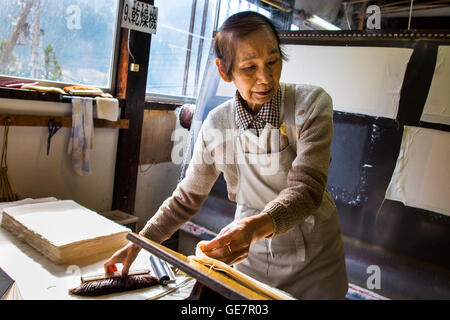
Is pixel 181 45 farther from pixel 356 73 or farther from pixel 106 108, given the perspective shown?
pixel 356 73

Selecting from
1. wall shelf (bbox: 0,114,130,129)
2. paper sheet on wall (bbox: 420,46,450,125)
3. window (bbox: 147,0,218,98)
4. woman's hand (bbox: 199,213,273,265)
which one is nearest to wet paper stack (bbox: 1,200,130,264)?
woman's hand (bbox: 199,213,273,265)

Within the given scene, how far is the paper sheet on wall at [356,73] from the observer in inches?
90.9

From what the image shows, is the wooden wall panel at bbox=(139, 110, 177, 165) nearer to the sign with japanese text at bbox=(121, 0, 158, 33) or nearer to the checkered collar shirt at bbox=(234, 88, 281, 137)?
the sign with japanese text at bbox=(121, 0, 158, 33)

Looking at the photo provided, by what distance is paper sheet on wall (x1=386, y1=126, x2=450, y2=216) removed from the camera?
2.18 meters

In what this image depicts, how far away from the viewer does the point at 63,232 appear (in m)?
1.39

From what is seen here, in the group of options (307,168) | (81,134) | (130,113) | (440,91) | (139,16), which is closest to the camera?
(307,168)

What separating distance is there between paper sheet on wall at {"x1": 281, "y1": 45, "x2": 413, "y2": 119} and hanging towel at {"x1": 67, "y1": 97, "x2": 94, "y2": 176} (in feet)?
5.04

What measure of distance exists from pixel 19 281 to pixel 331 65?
7.36 ft

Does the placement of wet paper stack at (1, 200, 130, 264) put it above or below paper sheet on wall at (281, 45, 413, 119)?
below

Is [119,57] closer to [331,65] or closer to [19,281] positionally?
[331,65]

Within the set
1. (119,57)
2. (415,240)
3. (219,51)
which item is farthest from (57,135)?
(415,240)

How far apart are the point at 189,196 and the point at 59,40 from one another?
1.95 metres

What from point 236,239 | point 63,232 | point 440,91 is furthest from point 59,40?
point 440,91
